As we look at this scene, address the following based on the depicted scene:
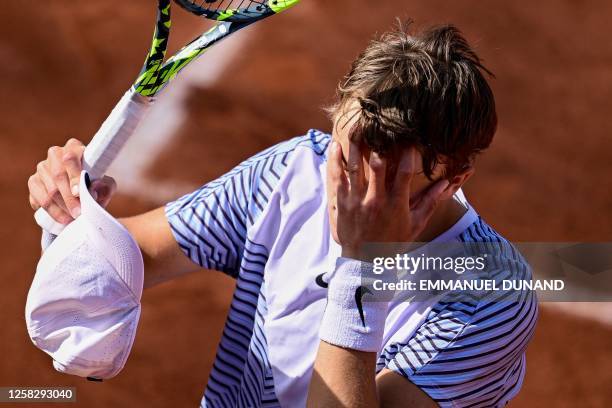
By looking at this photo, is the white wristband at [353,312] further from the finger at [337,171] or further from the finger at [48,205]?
the finger at [48,205]

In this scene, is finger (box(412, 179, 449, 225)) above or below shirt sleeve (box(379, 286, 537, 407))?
above

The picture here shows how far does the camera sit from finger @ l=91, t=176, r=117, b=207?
286cm

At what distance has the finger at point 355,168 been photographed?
2412mm

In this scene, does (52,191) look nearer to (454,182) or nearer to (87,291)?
(87,291)

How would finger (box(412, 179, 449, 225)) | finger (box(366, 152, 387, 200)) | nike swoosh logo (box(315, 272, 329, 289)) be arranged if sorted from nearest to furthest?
finger (box(366, 152, 387, 200)), finger (box(412, 179, 449, 225)), nike swoosh logo (box(315, 272, 329, 289))

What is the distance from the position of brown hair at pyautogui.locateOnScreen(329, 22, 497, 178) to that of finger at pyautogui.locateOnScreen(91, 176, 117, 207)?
0.81 metres

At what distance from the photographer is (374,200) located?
2428 millimetres

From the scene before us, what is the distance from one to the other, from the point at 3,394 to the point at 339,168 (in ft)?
8.54

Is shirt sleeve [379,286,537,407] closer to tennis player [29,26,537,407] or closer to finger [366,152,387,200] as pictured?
tennis player [29,26,537,407]

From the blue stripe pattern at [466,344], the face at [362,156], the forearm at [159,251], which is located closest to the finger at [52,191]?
the forearm at [159,251]

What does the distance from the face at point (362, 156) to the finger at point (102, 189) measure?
0.76 m

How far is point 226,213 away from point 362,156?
591 mm

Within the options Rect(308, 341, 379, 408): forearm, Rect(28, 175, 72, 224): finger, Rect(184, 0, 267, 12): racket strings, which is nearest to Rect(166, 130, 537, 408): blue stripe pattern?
Rect(308, 341, 379, 408): forearm

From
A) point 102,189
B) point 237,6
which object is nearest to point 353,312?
point 102,189
